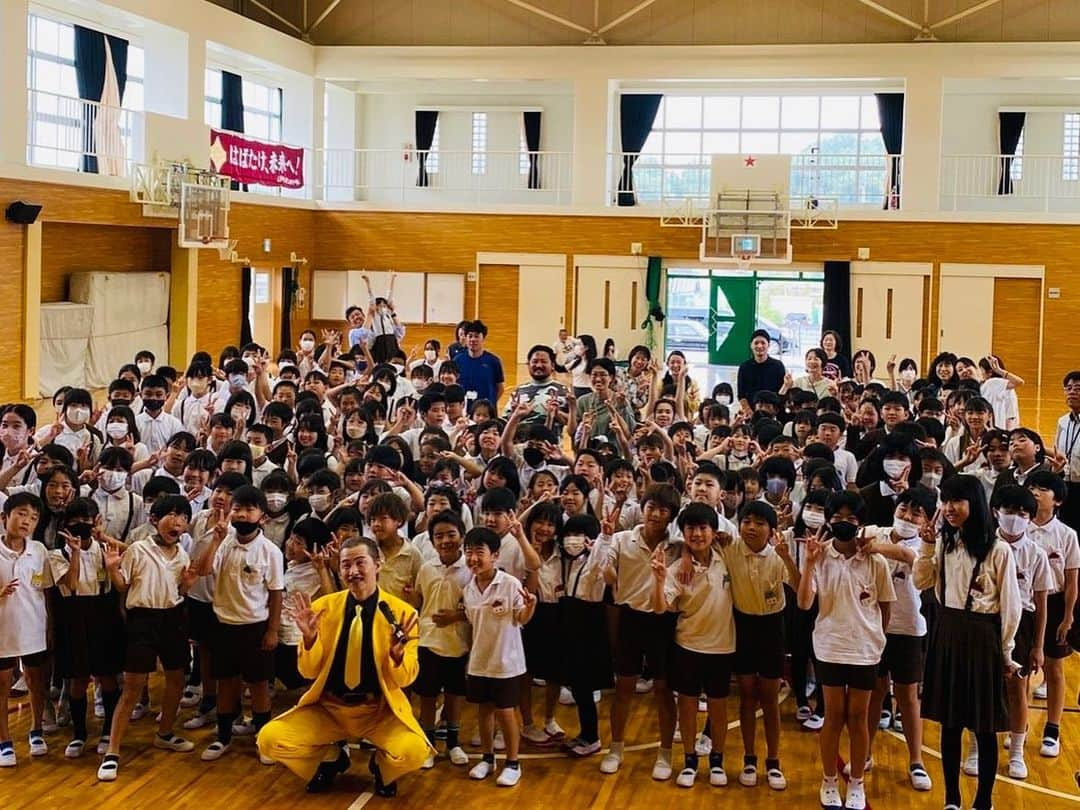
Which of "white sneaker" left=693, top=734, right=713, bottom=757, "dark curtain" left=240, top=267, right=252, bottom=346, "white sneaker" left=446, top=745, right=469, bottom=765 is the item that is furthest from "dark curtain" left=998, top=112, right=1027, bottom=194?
"white sneaker" left=446, top=745, right=469, bottom=765

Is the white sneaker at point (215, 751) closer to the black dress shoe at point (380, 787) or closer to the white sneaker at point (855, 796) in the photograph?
the black dress shoe at point (380, 787)

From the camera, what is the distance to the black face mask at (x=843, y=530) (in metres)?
6.50

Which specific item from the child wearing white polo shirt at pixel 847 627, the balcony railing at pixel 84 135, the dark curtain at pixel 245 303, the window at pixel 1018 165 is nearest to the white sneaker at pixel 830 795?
the child wearing white polo shirt at pixel 847 627

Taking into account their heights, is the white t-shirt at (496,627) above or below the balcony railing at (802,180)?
below

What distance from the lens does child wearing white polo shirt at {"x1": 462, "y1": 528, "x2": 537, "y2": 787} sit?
6883 mm

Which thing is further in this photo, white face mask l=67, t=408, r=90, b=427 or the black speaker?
the black speaker

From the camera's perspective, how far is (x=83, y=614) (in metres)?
7.09

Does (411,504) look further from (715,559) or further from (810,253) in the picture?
(810,253)

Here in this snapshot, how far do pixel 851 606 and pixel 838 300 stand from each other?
17.2 meters

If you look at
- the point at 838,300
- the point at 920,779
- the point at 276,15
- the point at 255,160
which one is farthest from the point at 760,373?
the point at 276,15

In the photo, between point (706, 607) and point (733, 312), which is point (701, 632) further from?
point (733, 312)

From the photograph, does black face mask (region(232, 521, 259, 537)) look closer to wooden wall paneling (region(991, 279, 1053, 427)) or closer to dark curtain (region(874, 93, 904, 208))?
wooden wall paneling (region(991, 279, 1053, 427))

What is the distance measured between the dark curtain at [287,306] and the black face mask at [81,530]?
16853mm

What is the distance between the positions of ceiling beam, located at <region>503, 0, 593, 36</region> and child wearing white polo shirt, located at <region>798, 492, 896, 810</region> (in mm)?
19081
